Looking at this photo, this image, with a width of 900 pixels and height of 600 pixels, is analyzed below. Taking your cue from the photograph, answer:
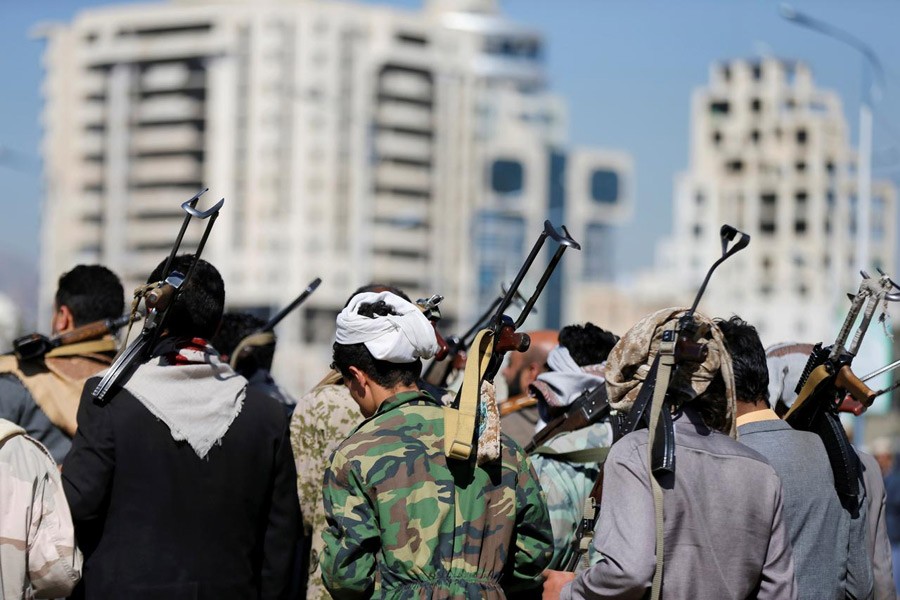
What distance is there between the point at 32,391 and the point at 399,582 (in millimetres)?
2088

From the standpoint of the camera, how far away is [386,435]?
4699 millimetres

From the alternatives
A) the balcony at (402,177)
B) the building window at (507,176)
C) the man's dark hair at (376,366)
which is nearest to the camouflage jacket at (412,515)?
the man's dark hair at (376,366)

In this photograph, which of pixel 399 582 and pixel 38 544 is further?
pixel 38 544

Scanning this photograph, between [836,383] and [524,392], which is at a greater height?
[836,383]

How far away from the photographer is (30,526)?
5.07m

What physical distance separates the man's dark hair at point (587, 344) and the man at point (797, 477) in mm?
1353

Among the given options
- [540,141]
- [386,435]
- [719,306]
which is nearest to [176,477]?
[386,435]

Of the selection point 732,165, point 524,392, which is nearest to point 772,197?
point 732,165

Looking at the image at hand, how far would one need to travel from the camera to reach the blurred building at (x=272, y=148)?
384ft

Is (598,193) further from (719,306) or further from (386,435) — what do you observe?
(386,435)

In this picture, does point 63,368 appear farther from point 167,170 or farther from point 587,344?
point 167,170

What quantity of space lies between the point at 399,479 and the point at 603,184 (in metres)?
166

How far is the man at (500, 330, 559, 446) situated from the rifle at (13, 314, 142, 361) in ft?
6.02

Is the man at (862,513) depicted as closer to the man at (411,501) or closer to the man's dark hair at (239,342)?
the man at (411,501)
